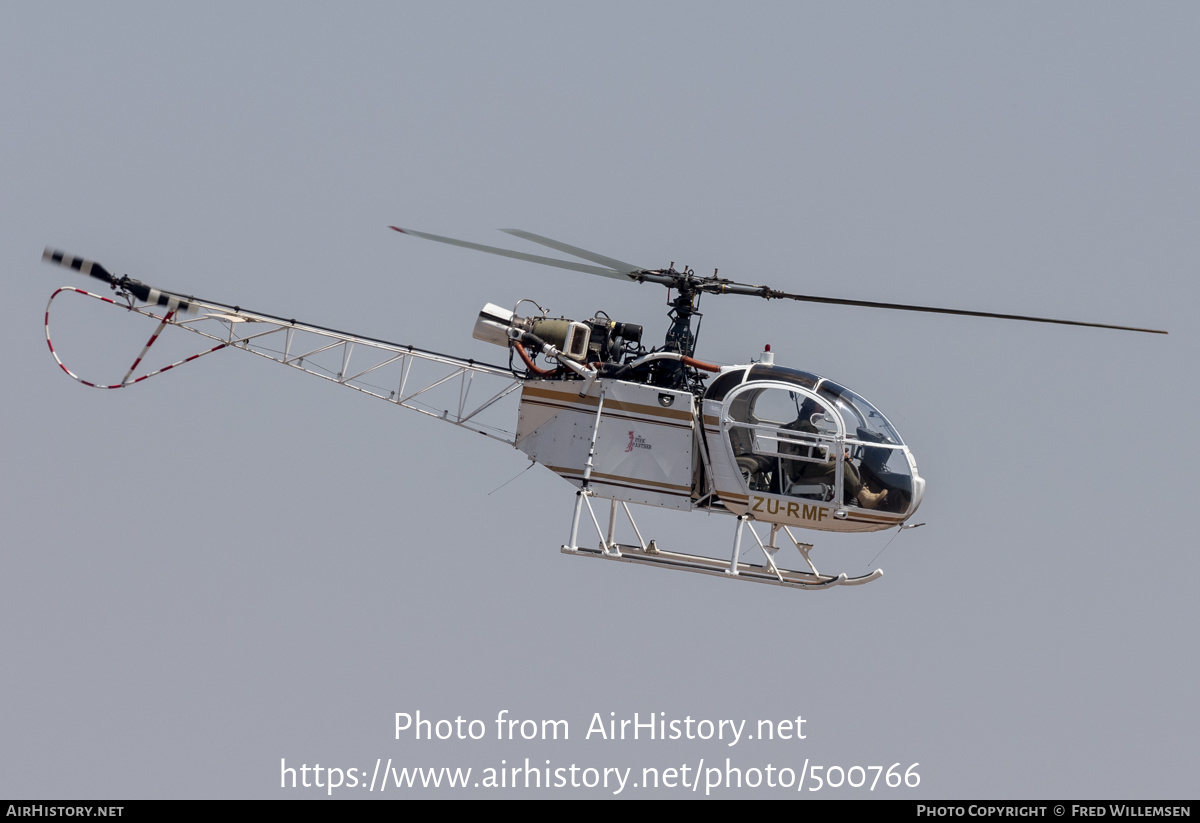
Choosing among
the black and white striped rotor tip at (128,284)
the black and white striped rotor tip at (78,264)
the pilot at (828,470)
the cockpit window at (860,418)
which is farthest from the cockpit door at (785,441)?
the black and white striped rotor tip at (78,264)

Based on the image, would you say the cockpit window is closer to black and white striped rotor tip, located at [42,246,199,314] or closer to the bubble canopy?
the bubble canopy

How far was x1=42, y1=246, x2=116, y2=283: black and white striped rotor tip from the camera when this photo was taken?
2219 centimetres

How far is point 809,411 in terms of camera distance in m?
20.0

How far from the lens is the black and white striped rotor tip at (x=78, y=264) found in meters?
22.2

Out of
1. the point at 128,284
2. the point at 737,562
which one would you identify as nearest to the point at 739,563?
the point at 737,562

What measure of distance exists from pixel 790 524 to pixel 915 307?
343cm

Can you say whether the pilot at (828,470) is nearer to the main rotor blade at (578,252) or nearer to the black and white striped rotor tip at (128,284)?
the main rotor blade at (578,252)

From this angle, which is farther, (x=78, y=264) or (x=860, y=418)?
(x=78, y=264)

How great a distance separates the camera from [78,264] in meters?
22.2

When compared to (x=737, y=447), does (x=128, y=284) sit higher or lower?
higher

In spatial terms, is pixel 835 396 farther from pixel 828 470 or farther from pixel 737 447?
pixel 737 447

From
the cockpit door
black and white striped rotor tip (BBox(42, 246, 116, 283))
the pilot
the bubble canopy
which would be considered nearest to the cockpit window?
the bubble canopy

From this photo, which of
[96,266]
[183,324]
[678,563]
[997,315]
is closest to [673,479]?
[678,563]

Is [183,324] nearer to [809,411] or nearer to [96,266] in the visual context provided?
[96,266]
